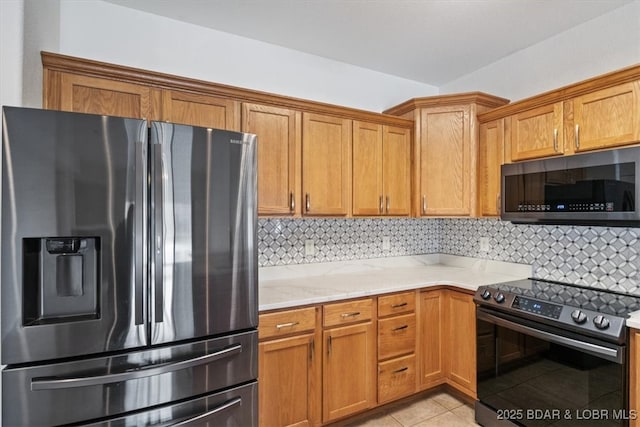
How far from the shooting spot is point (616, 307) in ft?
5.80

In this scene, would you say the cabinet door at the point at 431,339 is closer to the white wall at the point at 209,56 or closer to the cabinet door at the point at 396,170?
the cabinet door at the point at 396,170

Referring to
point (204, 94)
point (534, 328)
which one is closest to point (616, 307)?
point (534, 328)

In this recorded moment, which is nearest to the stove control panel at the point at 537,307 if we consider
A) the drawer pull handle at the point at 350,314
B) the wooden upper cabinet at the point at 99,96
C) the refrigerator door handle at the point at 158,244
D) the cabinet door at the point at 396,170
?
the drawer pull handle at the point at 350,314

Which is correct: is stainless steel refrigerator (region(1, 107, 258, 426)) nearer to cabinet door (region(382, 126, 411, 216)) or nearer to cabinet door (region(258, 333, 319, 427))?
cabinet door (region(258, 333, 319, 427))

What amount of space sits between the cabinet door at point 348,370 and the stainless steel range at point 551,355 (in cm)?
73

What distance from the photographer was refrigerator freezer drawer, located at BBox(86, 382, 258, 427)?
135cm

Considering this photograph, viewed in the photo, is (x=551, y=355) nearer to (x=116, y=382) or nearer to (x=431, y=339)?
(x=431, y=339)

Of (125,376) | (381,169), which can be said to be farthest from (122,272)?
(381,169)

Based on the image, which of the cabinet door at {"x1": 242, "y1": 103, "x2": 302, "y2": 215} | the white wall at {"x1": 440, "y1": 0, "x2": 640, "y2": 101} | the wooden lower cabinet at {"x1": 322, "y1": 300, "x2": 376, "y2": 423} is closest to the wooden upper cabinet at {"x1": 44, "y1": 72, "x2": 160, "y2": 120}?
the cabinet door at {"x1": 242, "y1": 103, "x2": 302, "y2": 215}

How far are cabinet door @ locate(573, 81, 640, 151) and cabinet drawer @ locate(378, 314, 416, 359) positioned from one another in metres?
1.55

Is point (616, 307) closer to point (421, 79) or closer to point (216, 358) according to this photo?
point (216, 358)

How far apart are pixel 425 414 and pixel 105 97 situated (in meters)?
2.83

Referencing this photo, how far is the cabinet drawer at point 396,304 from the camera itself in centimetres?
227

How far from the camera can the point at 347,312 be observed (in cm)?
214
